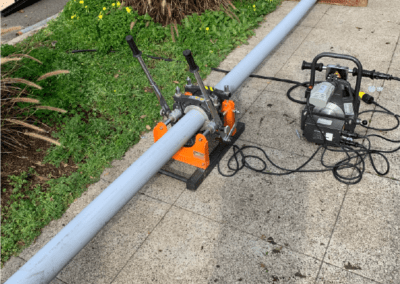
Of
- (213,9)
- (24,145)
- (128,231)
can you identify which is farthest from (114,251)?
(213,9)

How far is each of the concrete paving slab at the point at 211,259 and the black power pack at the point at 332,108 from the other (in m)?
1.47

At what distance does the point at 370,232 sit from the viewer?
123 inches

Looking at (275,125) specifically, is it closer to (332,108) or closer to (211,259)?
(332,108)

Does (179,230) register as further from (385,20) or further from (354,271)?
(385,20)

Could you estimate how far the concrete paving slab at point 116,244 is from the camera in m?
3.06

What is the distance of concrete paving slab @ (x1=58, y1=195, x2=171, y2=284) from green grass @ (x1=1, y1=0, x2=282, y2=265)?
0.62 metres

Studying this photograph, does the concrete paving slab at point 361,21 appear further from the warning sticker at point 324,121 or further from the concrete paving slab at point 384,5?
the warning sticker at point 324,121

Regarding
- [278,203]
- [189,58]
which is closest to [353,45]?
[278,203]

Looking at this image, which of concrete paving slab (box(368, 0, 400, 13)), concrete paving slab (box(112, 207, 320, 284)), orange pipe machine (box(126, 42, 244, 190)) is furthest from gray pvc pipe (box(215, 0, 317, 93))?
concrete paving slab (box(368, 0, 400, 13))

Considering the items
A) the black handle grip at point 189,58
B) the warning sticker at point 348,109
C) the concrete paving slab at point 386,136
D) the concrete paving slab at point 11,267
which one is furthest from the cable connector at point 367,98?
the concrete paving slab at point 11,267

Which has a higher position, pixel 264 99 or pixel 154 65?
pixel 154 65

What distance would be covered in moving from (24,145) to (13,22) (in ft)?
18.7

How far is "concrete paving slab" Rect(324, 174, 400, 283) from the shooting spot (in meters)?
2.87

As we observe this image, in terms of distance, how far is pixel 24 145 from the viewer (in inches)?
171
